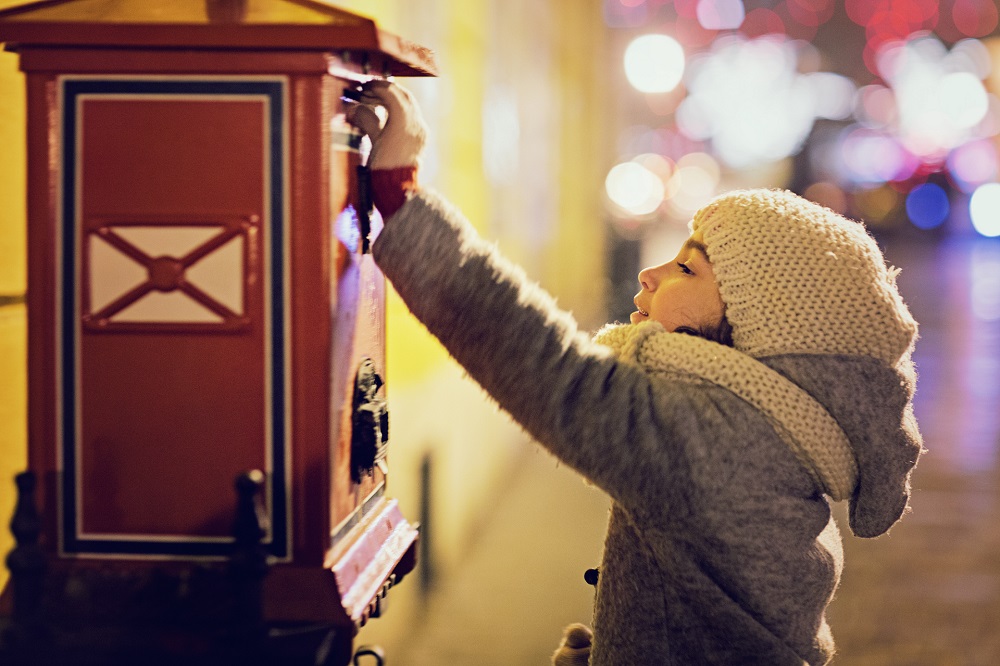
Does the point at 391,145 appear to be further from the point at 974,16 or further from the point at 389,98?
the point at 974,16

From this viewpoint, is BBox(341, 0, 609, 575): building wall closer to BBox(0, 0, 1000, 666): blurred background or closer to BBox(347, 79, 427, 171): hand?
BBox(0, 0, 1000, 666): blurred background

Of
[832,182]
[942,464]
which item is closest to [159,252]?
[942,464]

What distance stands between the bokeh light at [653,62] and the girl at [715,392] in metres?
16.6

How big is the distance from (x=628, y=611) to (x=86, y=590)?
874mm

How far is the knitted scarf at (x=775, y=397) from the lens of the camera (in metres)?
1.82

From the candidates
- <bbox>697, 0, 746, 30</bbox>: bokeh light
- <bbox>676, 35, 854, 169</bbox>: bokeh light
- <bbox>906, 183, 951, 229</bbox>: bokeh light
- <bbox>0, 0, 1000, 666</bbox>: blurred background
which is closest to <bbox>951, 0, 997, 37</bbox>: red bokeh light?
<bbox>676, 35, 854, 169</bbox>: bokeh light

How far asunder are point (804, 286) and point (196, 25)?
1004 millimetres

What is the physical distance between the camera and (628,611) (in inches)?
77.4

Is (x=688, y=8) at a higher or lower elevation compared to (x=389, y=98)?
higher

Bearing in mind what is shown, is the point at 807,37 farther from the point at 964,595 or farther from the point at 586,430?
the point at 586,430

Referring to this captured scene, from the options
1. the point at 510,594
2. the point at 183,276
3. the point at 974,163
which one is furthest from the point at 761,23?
the point at 183,276

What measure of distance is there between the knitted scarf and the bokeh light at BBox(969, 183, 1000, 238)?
4819 centimetres

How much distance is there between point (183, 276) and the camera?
1.67m

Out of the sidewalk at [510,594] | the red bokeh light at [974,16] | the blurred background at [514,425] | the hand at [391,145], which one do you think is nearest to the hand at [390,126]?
the hand at [391,145]
